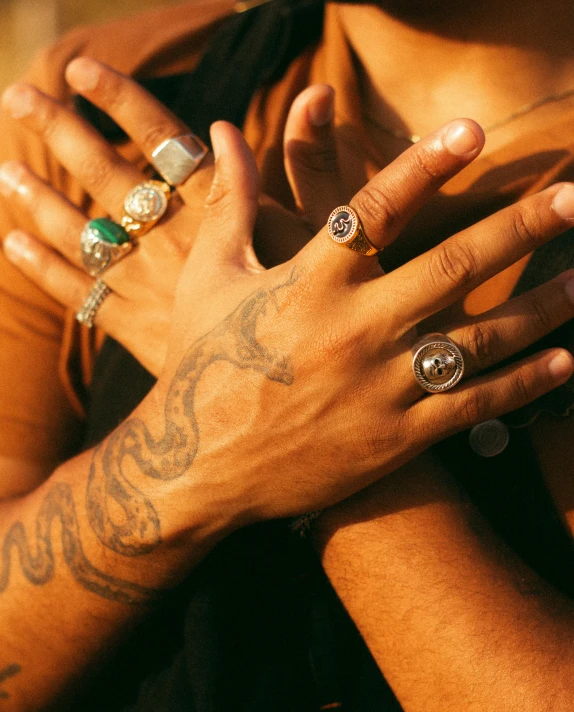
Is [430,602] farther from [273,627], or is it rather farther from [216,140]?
[216,140]

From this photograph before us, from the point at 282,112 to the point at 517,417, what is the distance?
71 centimetres

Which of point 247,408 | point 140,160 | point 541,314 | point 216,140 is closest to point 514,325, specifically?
point 541,314

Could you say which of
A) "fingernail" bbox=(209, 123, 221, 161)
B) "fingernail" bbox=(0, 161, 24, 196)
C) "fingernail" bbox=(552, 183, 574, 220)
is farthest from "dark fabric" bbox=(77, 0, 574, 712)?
"fingernail" bbox=(0, 161, 24, 196)

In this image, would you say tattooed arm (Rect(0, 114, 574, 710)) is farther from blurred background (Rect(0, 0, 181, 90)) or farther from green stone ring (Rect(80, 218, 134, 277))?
blurred background (Rect(0, 0, 181, 90))

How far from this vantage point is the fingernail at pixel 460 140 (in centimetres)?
87

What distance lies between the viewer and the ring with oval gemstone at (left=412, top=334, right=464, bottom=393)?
0.95 m

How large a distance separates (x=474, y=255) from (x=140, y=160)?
724 mm

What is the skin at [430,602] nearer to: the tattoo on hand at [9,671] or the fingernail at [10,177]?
the tattoo on hand at [9,671]

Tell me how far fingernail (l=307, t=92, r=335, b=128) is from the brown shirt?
200 mm

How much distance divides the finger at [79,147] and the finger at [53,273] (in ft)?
0.47

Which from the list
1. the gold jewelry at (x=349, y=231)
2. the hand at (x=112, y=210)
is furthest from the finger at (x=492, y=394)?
the hand at (x=112, y=210)

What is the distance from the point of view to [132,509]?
1.06 metres

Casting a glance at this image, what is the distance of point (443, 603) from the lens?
3.24ft

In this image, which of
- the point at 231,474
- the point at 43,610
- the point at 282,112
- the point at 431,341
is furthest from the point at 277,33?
the point at 43,610
